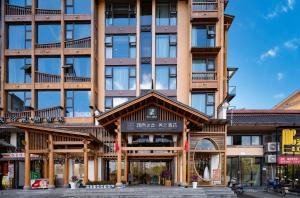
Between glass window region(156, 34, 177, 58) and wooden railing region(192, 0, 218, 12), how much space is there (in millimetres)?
3530

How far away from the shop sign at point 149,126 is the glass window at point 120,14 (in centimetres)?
1338

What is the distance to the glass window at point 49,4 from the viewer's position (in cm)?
3166

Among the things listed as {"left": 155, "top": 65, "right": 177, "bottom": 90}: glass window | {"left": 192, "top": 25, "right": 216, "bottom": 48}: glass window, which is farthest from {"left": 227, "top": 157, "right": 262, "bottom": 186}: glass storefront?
{"left": 192, "top": 25, "right": 216, "bottom": 48}: glass window

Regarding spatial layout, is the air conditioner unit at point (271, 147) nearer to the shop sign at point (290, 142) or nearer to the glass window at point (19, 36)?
the shop sign at point (290, 142)

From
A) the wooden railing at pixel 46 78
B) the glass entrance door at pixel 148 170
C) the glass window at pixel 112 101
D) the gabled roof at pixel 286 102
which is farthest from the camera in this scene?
the gabled roof at pixel 286 102

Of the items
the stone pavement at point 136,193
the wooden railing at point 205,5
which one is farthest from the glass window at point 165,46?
the stone pavement at point 136,193

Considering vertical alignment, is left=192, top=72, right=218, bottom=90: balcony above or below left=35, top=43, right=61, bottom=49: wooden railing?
below

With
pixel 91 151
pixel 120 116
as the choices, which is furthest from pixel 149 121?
pixel 91 151

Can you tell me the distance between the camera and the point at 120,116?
2275cm

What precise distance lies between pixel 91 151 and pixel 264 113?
54.8 ft

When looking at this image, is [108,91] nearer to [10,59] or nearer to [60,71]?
[60,71]

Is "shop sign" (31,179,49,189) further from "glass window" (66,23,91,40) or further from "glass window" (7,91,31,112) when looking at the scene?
"glass window" (66,23,91,40)

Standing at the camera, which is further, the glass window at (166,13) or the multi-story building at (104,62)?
the glass window at (166,13)

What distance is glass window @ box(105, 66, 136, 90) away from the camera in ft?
106
